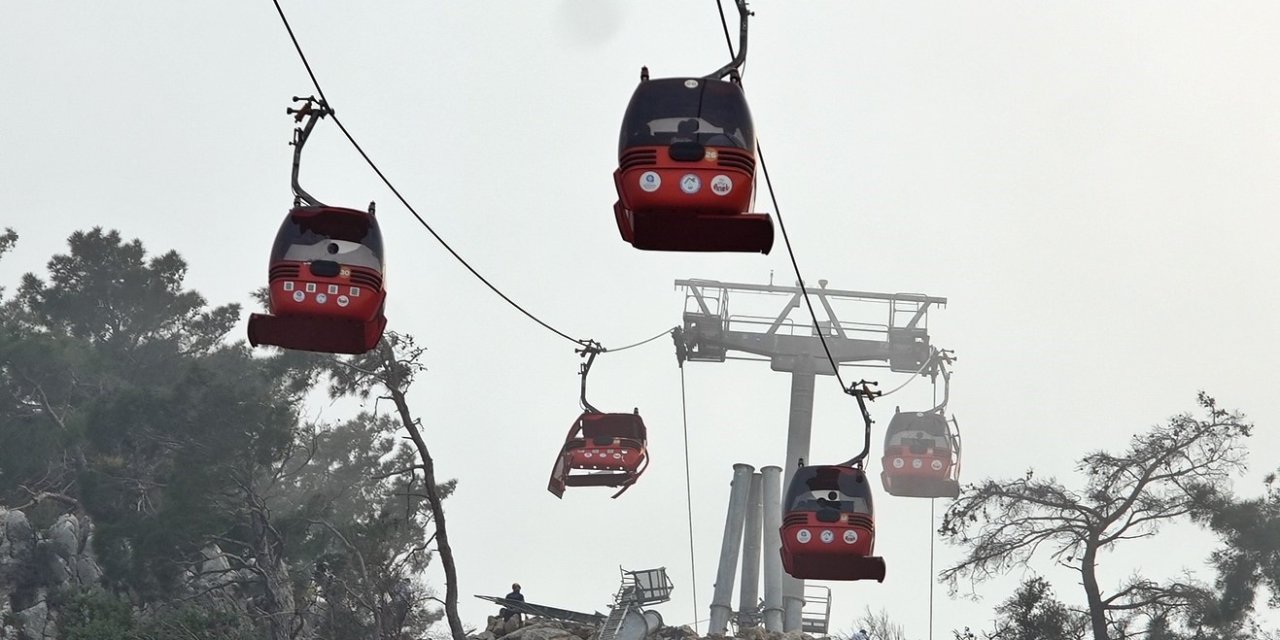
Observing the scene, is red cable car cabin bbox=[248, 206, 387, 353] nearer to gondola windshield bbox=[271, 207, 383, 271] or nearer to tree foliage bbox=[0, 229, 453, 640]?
gondola windshield bbox=[271, 207, 383, 271]

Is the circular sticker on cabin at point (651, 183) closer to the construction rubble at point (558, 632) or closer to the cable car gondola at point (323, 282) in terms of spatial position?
the cable car gondola at point (323, 282)

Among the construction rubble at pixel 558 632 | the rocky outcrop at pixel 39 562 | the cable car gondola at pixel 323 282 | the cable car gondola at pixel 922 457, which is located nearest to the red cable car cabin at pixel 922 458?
the cable car gondola at pixel 922 457

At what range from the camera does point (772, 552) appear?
133 feet

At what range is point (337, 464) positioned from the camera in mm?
59094

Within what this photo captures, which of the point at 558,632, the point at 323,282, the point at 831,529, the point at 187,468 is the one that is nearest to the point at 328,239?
the point at 323,282

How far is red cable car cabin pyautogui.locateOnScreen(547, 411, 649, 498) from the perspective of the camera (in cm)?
2783

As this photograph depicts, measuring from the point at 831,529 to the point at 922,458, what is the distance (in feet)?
89.7

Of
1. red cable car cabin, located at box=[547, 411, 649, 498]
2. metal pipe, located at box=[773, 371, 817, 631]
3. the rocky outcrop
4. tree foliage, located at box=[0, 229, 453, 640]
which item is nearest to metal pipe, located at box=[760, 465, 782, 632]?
metal pipe, located at box=[773, 371, 817, 631]

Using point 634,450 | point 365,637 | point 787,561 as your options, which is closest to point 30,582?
point 365,637

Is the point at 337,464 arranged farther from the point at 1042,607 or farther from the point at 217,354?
the point at 1042,607

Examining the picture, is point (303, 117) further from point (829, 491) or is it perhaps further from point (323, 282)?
point (829, 491)

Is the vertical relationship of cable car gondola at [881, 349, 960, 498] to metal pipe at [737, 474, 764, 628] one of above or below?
above

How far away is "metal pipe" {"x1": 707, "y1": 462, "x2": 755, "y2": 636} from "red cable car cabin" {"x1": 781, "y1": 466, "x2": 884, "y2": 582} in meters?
19.2

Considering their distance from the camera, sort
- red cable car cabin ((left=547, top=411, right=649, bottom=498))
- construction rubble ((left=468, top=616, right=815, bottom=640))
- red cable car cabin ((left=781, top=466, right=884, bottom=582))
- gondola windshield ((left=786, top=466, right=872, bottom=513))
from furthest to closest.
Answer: construction rubble ((left=468, top=616, right=815, bottom=640)), red cable car cabin ((left=547, top=411, right=649, bottom=498)), gondola windshield ((left=786, top=466, right=872, bottom=513)), red cable car cabin ((left=781, top=466, right=884, bottom=582))
